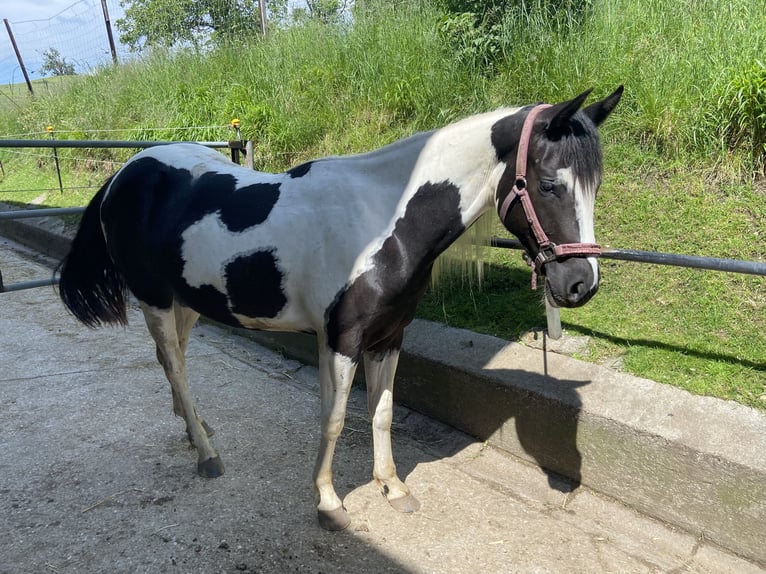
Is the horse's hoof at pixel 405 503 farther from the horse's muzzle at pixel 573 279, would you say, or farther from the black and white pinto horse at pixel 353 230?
the horse's muzzle at pixel 573 279

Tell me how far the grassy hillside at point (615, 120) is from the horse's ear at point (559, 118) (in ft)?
4.66

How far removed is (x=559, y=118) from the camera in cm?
171

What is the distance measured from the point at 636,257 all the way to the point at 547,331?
2.34 ft

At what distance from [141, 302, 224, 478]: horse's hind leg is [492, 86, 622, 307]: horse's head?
5.91 feet

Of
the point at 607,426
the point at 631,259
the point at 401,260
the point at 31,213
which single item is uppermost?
the point at 401,260

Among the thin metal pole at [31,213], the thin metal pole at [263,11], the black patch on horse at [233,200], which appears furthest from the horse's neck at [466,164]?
the thin metal pole at [263,11]

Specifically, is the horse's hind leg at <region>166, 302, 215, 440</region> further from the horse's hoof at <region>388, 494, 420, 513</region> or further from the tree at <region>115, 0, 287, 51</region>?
the tree at <region>115, 0, 287, 51</region>

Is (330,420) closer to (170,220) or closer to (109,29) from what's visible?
(170,220)

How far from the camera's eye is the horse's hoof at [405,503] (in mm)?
2416

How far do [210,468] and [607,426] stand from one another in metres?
1.87

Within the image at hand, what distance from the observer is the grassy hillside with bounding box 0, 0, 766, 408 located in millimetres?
2855

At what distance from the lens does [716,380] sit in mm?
2459

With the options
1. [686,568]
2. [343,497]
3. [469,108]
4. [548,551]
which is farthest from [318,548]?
[469,108]

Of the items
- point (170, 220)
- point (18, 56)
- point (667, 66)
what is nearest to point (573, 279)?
point (170, 220)
